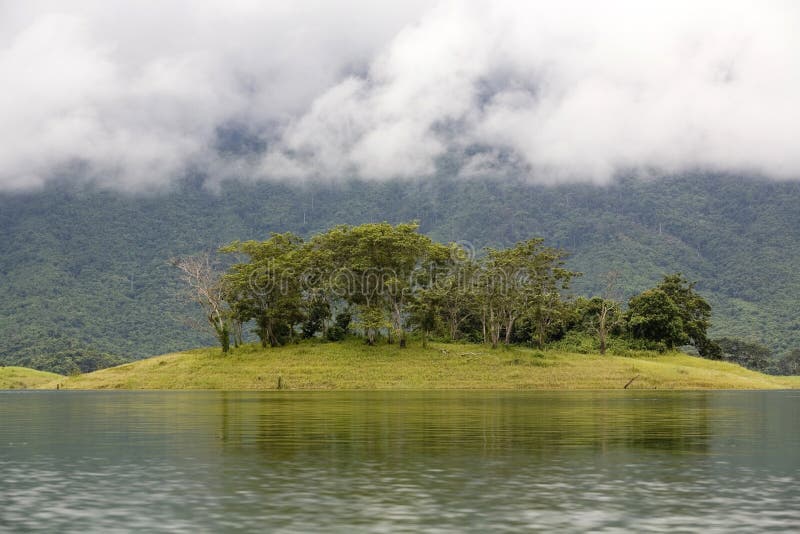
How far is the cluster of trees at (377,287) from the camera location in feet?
347

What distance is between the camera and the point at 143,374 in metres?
102

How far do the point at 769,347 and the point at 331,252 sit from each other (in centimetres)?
10797

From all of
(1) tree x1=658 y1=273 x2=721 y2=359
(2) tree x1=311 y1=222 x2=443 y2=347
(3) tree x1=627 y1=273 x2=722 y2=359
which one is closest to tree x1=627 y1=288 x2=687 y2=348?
(3) tree x1=627 y1=273 x2=722 y2=359

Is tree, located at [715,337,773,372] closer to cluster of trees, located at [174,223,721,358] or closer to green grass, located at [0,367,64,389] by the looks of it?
cluster of trees, located at [174,223,721,358]

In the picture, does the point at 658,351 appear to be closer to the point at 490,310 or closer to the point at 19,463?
the point at 490,310

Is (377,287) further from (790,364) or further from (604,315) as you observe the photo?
(790,364)

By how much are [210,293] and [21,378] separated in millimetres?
33506

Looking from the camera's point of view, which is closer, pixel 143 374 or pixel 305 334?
pixel 143 374

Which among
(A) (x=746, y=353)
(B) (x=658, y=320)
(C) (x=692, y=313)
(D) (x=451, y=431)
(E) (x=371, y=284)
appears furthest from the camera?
(A) (x=746, y=353)

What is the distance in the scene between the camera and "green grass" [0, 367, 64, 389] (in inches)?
4683

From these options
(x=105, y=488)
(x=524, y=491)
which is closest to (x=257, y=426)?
(x=105, y=488)

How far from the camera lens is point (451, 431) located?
3406 cm

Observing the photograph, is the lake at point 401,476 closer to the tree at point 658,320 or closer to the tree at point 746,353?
the tree at point 658,320

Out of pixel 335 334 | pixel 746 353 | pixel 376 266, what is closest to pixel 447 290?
pixel 376 266
